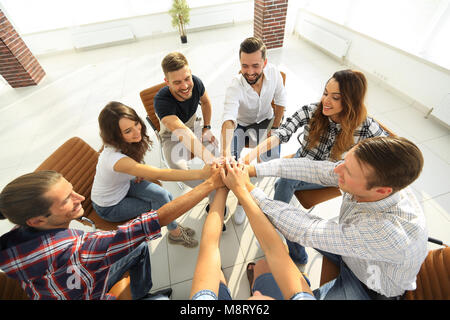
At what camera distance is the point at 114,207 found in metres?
1.51

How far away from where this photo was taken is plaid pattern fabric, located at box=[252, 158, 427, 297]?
2.76 feet

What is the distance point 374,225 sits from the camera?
0.87 meters

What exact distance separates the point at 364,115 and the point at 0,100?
6.36 meters

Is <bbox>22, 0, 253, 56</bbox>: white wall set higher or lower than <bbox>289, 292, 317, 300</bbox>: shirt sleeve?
lower

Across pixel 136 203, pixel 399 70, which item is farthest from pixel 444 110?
pixel 136 203

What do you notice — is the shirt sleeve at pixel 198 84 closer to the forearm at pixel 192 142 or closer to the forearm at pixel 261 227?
the forearm at pixel 192 142

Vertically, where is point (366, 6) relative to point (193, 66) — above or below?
above

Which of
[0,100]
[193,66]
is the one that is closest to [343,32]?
[193,66]

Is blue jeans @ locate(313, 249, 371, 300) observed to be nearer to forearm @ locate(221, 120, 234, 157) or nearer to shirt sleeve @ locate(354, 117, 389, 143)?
shirt sleeve @ locate(354, 117, 389, 143)

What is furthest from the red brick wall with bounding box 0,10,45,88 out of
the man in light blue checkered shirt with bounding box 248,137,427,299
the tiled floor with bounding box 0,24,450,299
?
the man in light blue checkered shirt with bounding box 248,137,427,299

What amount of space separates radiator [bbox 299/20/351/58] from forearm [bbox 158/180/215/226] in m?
4.51

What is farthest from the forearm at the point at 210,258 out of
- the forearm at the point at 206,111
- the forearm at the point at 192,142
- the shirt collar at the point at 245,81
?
the forearm at the point at 206,111

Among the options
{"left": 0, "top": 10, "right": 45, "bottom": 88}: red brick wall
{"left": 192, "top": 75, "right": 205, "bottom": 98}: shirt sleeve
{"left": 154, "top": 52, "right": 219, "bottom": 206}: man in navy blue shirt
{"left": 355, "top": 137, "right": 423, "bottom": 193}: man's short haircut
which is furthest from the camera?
{"left": 0, "top": 10, "right": 45, "bottom": 88}: red brick wall
